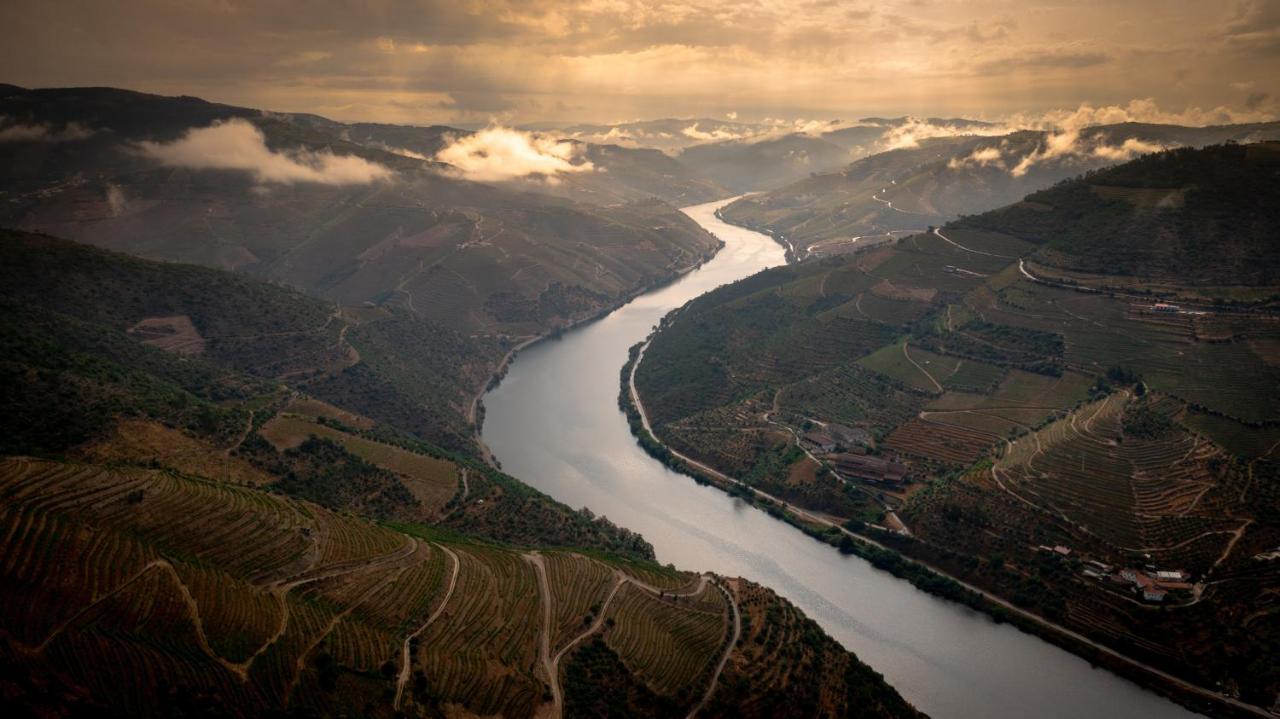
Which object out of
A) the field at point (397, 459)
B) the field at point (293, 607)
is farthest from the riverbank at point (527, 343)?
the field at point (293, 607)

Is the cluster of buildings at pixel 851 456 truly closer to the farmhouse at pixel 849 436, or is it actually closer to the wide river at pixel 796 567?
the farmhouse at pixel 849 436

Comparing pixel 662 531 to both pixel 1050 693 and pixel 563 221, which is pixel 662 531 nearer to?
pixel 1050 693

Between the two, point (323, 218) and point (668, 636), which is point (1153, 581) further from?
point (323, 218)

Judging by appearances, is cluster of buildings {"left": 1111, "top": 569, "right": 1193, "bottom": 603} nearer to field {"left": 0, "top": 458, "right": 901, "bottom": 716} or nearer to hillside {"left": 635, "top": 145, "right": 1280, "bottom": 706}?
hillside {"left": 635, "top": 145, "right": 1280, "bottom": 706}

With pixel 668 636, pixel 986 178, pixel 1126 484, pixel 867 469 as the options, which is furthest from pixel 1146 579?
pixel 986 178

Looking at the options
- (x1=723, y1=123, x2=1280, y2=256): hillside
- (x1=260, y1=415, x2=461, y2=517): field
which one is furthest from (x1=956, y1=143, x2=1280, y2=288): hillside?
(x1=723, y1=123, x2=1280, y2=256): hillside

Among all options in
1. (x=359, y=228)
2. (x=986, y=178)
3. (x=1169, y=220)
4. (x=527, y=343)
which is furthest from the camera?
(x=986, y=178)

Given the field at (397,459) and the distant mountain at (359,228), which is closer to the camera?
the field at (397,459)
